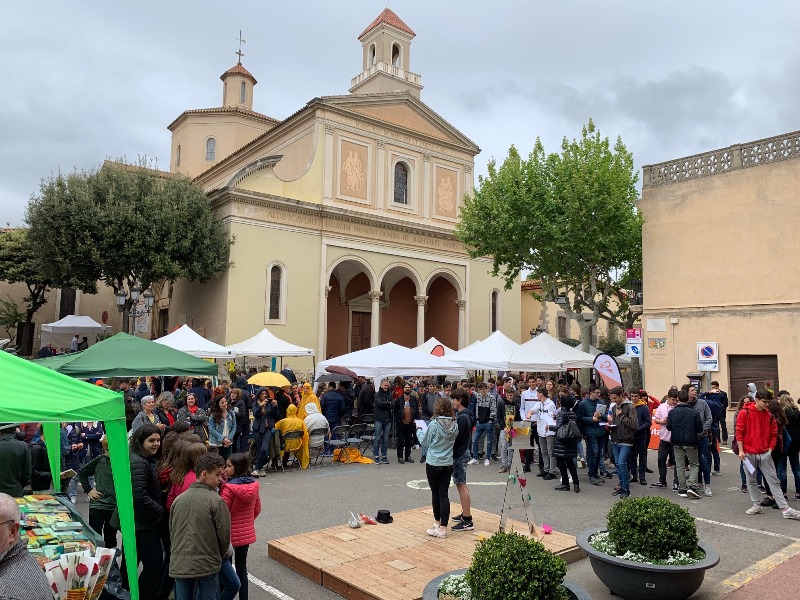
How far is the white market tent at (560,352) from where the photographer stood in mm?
17859

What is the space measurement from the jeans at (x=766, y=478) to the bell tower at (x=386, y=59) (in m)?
26.7

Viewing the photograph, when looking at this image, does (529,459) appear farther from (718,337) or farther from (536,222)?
(536,222)

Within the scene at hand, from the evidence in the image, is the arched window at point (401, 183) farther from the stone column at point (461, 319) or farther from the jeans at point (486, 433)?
the jeans at point (486, 433)

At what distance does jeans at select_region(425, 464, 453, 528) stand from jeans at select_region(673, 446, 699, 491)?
4.88m

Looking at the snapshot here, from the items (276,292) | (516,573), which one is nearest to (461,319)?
(276,292)

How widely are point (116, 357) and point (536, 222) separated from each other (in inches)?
596

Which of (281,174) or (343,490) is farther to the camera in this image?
(281,174)

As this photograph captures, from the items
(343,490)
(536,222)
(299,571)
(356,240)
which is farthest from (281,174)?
(299,571)

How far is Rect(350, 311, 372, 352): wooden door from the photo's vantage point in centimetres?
3183

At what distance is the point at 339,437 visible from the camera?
13461mm

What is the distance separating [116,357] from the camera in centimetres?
1031

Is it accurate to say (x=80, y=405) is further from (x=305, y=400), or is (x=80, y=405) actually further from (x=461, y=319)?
(x=461, y=319)

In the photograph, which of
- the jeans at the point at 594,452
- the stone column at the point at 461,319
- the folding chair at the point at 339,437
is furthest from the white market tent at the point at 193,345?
the stone column at the point at 461,319

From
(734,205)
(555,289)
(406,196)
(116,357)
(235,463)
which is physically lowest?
(235,463)
